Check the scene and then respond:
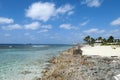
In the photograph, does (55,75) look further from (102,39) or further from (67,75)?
(102,39)

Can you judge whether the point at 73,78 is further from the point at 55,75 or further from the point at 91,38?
the point at 91,38

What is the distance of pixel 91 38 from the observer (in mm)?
127500

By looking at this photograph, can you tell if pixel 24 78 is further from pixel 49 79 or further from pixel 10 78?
pixel 49 79

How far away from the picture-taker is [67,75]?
551 inches

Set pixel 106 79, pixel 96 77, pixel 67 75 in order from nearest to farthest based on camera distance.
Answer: pixel 106 79, pixel 96 77, pixel 67 75

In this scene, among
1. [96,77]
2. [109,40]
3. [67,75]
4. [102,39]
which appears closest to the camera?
[96,77]

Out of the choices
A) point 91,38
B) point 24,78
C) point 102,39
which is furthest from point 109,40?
point 24,78

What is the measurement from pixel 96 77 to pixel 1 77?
891 cm

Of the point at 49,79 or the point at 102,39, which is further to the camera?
the point at 102,39

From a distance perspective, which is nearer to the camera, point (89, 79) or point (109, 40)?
point (89, 79)

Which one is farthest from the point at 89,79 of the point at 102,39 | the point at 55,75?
the point at 102,39

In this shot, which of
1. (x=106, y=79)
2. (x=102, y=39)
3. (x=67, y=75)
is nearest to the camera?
(x=106, y=79)

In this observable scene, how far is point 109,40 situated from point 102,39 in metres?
13.3

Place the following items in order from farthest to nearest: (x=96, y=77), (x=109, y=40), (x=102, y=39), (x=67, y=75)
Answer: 1. (x=102, y=39)
2. (x=109, y=40)
3. (x=67, y=75)
4. (x=96, y=77)
